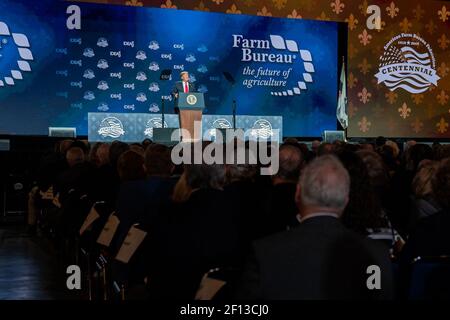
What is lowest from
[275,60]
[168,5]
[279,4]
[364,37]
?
[275,60]

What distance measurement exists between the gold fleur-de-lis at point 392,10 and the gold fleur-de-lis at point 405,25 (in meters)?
0.26

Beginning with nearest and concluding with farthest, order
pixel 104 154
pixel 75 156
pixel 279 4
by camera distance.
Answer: pixel 104 154 < pixel 75 156 < pixel 279 4

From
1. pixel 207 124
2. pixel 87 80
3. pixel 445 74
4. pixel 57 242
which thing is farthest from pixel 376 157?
pixel 445 74

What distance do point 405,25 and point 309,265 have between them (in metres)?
15.0

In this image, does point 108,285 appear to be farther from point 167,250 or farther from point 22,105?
point 22,105

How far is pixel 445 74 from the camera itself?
53.6 ft

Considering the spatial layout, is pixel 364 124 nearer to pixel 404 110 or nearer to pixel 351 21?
pixel 404 110

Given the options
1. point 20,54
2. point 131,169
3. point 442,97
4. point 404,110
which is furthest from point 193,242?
point 442,97

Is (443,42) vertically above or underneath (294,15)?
underneath

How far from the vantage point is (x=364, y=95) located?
15781 millimetres

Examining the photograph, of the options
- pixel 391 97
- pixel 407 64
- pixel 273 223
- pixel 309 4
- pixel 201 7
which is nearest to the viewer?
pixel 273 223

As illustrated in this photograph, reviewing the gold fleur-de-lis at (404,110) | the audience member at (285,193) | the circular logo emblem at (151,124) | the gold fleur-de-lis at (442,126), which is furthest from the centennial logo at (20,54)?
the gold fleur-de-lis at (442,126)

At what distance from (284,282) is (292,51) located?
40.6ft

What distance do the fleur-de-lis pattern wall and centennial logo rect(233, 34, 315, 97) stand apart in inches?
51.0
